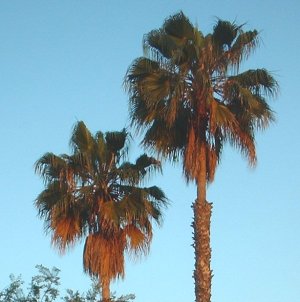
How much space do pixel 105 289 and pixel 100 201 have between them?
2775mm

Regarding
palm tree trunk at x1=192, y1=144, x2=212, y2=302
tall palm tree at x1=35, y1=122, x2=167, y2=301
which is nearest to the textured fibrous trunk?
palm tree trunk at x1=192, y1=144, x2=212, y2=302

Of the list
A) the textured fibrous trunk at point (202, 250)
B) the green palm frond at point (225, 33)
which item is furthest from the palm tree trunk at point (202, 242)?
the green palm frond at point (225, 33)

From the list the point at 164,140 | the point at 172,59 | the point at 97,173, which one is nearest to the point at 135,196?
the point at 97,173

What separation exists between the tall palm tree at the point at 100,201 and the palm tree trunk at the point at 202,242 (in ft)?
12.9

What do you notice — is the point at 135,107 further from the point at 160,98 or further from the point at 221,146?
the point at 221,146

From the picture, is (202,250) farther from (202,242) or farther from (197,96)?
(197,96)

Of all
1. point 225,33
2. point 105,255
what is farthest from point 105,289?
point 225,33

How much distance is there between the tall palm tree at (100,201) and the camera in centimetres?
2603

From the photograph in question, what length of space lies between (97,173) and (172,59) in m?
5.43

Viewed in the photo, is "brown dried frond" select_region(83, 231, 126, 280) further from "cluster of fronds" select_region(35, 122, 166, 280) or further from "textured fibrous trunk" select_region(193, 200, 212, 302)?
"textured fibrous trunk" select_region(193, 200, 212, 302)

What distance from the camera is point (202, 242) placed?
862 inches

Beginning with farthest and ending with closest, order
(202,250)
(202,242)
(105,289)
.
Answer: (105,289) < (202,242) < (202,250)

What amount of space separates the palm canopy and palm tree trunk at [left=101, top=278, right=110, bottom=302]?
15.7ft

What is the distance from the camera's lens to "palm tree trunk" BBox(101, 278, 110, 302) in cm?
2580
